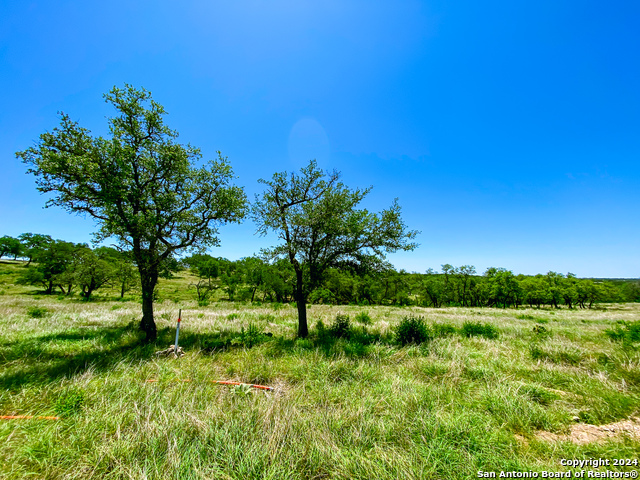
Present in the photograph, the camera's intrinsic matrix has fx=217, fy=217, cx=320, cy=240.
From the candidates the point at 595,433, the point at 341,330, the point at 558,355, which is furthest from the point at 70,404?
the point at 558,355

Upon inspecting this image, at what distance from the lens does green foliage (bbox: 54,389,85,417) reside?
14.7 feet

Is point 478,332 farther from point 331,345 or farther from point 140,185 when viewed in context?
point 140,185

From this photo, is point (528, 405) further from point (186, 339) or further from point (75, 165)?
point (75, 165)

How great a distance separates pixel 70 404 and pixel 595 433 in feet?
34.9

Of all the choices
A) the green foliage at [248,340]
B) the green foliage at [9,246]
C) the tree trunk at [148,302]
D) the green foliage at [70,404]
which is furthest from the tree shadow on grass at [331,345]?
the green foliage at [9,246]

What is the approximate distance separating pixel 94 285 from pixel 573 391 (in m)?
61.7

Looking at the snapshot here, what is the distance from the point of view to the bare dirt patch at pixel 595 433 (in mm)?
4043

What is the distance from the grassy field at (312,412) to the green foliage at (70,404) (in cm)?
3

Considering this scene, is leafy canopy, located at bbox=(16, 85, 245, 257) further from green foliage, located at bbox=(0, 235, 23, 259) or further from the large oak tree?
green foliage, located at bbox=(0, 235, 23, 259)

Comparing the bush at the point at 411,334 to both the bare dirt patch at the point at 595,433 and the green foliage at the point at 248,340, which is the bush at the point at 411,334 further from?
the green foliage at the point at 248,340

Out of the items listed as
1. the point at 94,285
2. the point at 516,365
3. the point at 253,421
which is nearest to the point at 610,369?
the point at 516,365

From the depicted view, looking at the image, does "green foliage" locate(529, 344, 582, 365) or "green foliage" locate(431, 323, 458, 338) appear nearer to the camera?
"green foliage" locate(529, 344, 582, 365)

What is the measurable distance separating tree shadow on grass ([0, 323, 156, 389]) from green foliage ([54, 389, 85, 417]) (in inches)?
72.0

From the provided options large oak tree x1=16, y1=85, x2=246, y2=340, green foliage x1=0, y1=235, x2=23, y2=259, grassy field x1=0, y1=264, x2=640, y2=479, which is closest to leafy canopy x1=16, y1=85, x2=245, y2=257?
large oak tree x1=16, y1=85, x2=246, y2=340
